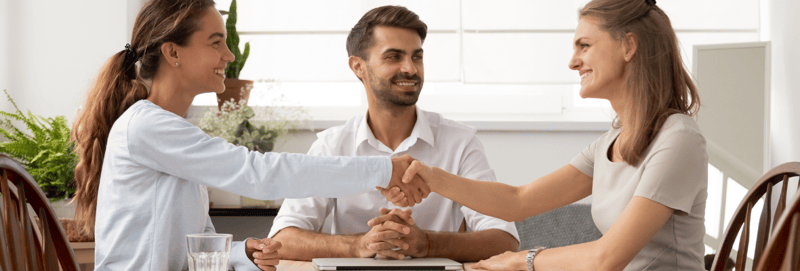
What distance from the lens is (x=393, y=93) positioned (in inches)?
85.1

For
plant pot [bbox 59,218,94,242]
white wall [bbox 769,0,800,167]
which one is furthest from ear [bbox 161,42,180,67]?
white wall [bbox 769,0,800,167]

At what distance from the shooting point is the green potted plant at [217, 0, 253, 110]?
2.99m

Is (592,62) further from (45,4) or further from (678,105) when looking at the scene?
(45,4)

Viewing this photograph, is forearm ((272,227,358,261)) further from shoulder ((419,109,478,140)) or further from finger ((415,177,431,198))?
shoulder ((419,109,478,140))

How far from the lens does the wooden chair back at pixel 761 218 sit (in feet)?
4.27

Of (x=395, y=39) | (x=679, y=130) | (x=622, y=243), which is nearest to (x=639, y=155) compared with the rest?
(x=679, y=130)

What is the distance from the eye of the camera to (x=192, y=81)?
1559 millimetres

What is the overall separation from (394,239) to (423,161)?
0.51m

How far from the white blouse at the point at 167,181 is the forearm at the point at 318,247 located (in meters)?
0.34

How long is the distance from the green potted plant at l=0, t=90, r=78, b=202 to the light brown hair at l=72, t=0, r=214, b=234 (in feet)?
4.17

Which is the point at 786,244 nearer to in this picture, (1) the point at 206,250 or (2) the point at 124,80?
(1) the point at 206,250

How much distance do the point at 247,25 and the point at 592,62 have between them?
2.10m

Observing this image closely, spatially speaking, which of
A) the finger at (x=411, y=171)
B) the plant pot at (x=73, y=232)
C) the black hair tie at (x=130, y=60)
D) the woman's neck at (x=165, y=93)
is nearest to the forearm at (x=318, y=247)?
the finger at (x=411, y=171)

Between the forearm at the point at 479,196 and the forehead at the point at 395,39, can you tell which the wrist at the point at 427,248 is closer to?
the forearm at the point at 479,196
